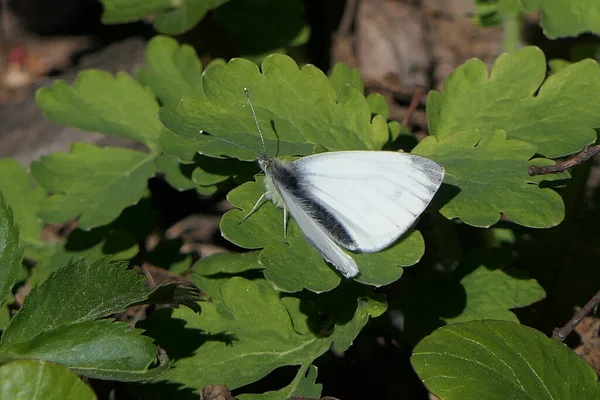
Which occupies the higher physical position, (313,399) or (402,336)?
(313,399)

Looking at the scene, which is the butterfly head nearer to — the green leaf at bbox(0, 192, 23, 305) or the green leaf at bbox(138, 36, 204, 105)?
the green leaf at bbox(0, 192, 23, 305)

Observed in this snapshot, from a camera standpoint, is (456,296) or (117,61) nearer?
(456,296)

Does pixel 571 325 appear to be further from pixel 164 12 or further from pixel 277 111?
pixel 164 12

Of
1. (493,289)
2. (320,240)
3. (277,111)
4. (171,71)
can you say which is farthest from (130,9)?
(493,289)

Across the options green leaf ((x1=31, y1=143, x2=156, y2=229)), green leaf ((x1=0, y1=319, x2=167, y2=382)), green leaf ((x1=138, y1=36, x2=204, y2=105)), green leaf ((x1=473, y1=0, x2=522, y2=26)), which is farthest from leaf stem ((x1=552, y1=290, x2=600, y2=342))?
green leaf ((x1=473, y1=0, x2=522, y2=26))

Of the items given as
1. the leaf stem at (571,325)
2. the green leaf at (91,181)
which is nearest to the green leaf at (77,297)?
the green leaf at (91,181)

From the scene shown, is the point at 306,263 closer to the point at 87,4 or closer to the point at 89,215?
the point at 89,215

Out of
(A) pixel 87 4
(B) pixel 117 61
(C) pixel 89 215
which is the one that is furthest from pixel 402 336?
(A) pixel 87 4
